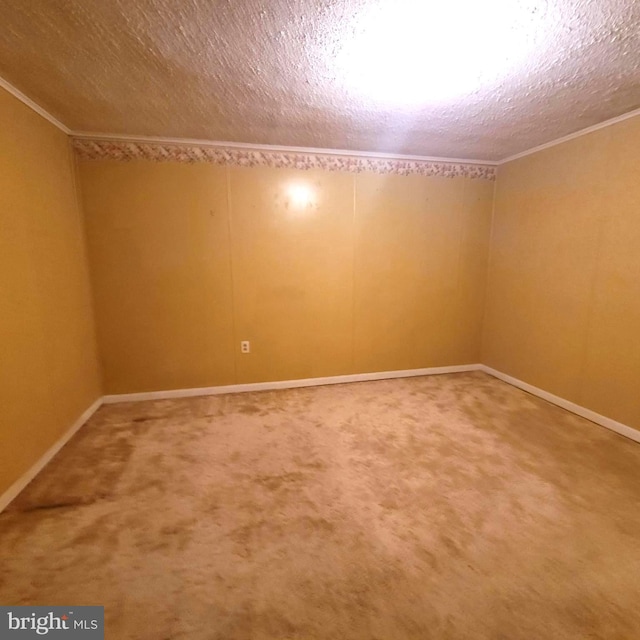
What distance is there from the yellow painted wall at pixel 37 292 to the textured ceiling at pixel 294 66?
33 cm

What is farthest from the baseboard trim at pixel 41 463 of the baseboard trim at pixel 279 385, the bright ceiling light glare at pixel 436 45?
the bright ceiling light glare at pixel 436 45

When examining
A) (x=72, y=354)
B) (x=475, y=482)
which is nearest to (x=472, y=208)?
(x=475, y=482)

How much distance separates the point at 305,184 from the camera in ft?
10.4

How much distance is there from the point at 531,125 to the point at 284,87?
1885 mm

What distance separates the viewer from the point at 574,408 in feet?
9.41

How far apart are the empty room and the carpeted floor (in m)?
0.01

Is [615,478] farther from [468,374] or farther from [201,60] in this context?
[201,60]

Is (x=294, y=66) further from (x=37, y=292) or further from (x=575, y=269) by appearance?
(x=575, y=269)

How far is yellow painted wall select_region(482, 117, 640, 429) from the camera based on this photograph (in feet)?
8.01

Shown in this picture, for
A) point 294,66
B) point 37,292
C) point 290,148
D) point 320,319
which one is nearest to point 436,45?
point 294,66

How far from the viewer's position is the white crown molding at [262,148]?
272 cm

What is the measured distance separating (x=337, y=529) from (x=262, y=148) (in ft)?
9.65

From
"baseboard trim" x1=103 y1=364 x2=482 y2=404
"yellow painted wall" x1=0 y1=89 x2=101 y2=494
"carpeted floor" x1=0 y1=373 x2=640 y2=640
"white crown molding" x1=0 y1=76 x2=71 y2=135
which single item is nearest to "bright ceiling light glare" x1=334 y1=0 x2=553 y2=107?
"white crown molding" x1=0 y1=76 x2=71 y2=135

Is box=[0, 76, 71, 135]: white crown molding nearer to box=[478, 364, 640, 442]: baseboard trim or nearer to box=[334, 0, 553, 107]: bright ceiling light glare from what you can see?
box=[334, 0, 553, 107]: bright ceiling light glare
